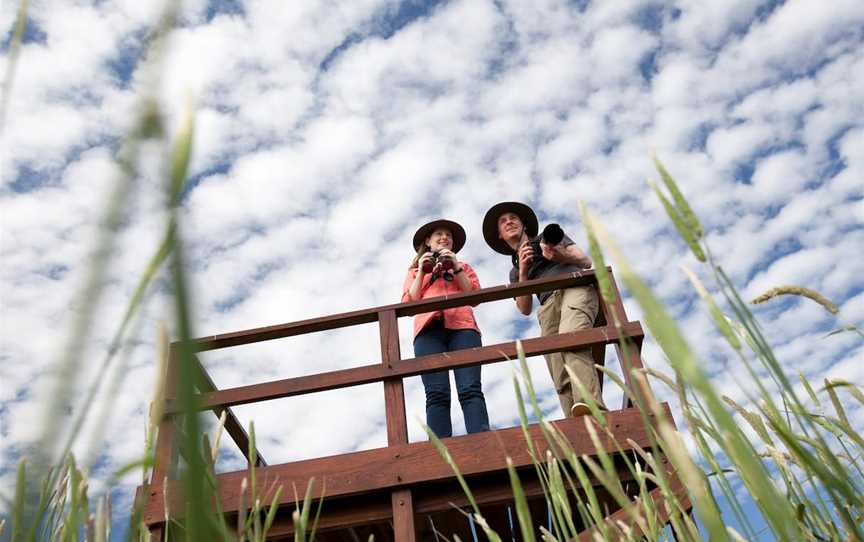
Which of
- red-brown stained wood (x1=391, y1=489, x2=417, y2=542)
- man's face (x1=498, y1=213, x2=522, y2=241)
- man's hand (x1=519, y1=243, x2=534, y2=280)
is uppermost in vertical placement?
man's face (x1=498, y1=213, x2=522, y2=241)

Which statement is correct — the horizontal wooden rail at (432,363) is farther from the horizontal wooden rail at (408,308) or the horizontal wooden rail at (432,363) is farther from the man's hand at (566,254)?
the man's hand at (566,254)

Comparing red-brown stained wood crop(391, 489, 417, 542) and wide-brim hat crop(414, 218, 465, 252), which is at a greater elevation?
wide-brim hat crop(414, 218, 465, 252)

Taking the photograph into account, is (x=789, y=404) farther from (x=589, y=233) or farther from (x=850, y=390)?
(x=589, y=233)

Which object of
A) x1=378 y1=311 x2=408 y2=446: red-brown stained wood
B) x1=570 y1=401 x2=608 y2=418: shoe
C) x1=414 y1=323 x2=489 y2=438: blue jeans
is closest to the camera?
x1=570 y1=401 x2=608 y2=418: shoe

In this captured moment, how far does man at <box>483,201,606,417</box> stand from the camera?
175 inches

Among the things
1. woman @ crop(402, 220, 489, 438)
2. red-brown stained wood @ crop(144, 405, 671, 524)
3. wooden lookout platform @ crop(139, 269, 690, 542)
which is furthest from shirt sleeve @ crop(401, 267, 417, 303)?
red-brown stained wood @ crop(144, 405, 671, 524)

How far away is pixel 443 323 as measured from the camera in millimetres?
4703

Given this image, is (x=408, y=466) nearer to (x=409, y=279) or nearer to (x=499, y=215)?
(x=409, y=279)

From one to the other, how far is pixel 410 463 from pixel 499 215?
2075 millimetres

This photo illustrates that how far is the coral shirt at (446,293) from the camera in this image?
15.3 feet

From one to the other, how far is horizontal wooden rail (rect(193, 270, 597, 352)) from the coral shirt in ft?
→ 0.43

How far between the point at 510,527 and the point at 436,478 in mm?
1011

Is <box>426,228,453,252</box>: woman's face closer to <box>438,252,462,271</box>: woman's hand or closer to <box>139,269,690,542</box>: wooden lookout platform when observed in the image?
<box>438,252,462,271</box>: woman's hand

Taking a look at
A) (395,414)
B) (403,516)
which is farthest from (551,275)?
(403,516)
